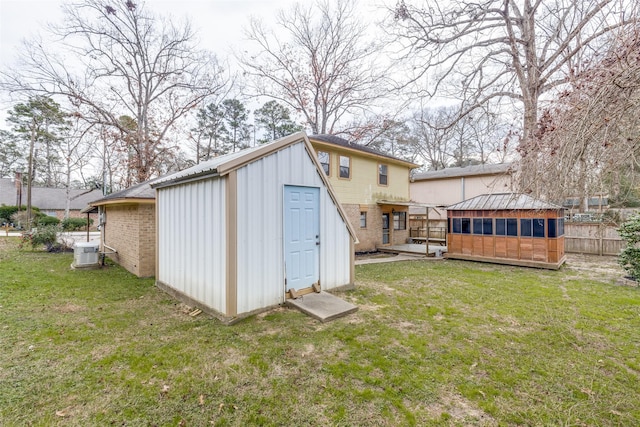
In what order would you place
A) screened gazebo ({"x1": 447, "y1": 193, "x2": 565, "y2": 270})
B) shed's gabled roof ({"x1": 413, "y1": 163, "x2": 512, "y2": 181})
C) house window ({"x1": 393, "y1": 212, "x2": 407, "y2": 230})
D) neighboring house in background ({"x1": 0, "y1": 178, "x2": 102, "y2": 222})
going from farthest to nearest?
neighboring house in background ({"x1": 0, "y1": 178, "x2": 102, "y2": 222}), shed's gabled roof ({"x1": 413, "y1": 163, "x2": 512, "y2": 181}), house window ({"x1": 393, "y1": 212, "x2": 407, "y2": 230}), screened gazebo ({"x1": 447, "y1": 193, "x2": 565, "y2": 270})

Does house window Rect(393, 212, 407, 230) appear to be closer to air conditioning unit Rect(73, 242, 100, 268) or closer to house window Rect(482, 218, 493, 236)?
house window Rect(482, 218, 493, 236)

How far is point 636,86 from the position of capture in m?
1.85

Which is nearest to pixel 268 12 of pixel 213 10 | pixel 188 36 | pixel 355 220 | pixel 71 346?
pixel 188 36

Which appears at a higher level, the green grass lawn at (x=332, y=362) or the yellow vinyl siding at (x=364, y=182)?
the yellow vinyl siding at (x=364, y=182)

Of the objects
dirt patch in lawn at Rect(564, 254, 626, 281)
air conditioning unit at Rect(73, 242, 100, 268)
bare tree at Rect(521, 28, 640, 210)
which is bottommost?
dirt patch in lawn at Rect(564, 254, 626, 281)

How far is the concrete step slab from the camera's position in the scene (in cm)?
499

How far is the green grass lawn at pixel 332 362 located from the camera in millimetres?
2664

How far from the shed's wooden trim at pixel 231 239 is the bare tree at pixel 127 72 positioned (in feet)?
54.4

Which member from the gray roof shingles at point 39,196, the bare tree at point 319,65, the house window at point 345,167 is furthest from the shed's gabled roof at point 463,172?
the gray roof shingles at point 39,196

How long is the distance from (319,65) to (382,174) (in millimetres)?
9419

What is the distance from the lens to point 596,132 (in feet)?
6.70

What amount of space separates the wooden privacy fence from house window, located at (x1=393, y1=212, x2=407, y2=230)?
6.98 m

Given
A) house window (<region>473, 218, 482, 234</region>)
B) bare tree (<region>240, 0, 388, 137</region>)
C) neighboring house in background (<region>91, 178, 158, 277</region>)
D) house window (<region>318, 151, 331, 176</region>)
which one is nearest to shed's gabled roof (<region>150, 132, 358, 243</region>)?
neighboring house in background (<region>91, 178, 158, 277</region>)

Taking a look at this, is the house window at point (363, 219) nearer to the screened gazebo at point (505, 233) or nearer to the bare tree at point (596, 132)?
the screened gazebo at point (505, 233)
